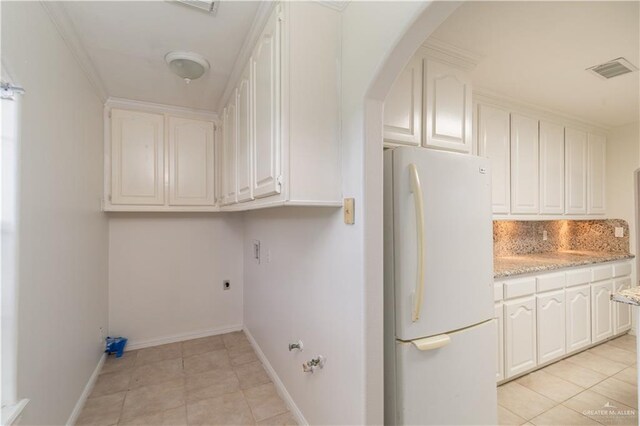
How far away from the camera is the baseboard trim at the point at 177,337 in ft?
Answer: 9.42

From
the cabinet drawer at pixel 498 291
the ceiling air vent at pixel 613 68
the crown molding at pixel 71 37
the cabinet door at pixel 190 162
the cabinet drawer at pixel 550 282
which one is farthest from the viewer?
the cabinet door at pixel 190 162

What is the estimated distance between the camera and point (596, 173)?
3209 mm

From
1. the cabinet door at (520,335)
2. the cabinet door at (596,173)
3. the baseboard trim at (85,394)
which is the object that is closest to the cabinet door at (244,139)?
the baseboard trim at (85,394)

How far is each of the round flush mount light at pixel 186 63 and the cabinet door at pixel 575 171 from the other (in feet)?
11.7

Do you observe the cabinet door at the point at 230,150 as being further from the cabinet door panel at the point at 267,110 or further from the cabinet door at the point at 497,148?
the cabinet door at the point at 497,148

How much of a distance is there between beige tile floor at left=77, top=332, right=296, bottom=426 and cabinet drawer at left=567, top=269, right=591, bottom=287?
2.66 meters

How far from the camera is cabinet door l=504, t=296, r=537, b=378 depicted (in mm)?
2135

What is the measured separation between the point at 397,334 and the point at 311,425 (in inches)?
34.7

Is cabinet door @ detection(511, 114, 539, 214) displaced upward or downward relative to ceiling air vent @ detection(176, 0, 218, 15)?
downward

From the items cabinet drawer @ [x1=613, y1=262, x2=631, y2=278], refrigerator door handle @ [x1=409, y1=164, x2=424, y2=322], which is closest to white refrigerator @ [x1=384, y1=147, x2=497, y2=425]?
refrigerator door handle @ [x1=409, y1=164, x2=424, y2=322]

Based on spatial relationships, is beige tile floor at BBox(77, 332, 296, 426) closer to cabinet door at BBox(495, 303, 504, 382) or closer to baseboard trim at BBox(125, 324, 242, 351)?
baseboard trim at BBox(125, 324, 242, 351)

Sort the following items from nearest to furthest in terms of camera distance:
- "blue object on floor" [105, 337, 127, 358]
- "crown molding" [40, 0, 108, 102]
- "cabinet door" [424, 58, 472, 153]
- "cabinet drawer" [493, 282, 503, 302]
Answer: "crown molding" [40, 0, 108, 102] → "cabinet door" [424, 58, 472, 153] → "cabinet drawer" [493, 282, 503, 302] → "blue object on floor" [105, 337, 127, 358]

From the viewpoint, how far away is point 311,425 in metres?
1.69

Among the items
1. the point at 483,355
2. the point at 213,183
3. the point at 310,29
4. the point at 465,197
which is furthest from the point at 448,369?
the point at 213,183
